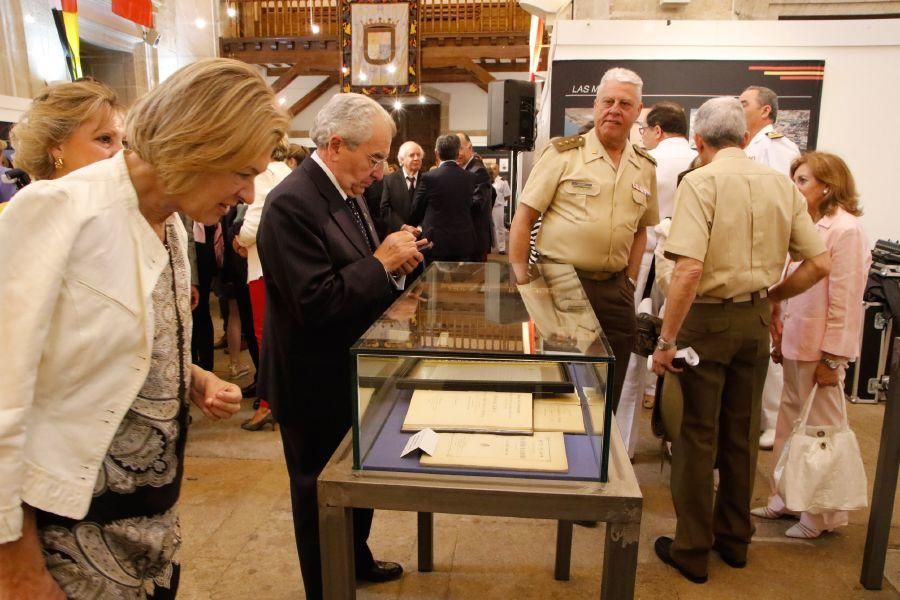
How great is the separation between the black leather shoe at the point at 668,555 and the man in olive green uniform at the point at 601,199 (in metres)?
0.69

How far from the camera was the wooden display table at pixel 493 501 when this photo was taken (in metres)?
1.17

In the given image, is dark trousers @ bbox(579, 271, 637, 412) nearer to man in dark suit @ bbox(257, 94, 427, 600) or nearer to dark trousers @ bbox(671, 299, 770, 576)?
dark trousers @ bbox(671, 299, 770, 576)

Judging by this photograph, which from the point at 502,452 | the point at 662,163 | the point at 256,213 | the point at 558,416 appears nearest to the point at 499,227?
the point at 662,163

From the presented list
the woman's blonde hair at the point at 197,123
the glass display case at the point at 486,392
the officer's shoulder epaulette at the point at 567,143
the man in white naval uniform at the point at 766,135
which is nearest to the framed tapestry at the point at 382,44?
the man in white naval uniform at the point at 766,135

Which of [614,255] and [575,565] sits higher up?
[614,255]

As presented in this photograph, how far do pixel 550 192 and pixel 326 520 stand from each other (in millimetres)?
1869

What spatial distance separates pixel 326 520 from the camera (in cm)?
125

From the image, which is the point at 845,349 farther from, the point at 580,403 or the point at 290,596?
the point at 290,596

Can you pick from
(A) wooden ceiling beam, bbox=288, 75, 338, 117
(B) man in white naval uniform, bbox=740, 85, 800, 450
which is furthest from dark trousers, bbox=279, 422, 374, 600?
(A) wooden ceiling beam, bbox=288, 75, 338, 117

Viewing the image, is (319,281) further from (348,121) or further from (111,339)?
(111,339)

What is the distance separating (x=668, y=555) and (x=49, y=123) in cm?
274

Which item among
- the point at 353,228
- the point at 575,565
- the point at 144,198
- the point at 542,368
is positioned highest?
the point at 144,198

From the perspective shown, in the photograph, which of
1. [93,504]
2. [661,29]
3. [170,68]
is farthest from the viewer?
[170,68]

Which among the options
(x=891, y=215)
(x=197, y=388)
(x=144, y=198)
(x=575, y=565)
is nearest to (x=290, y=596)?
(x=575, y=565)
